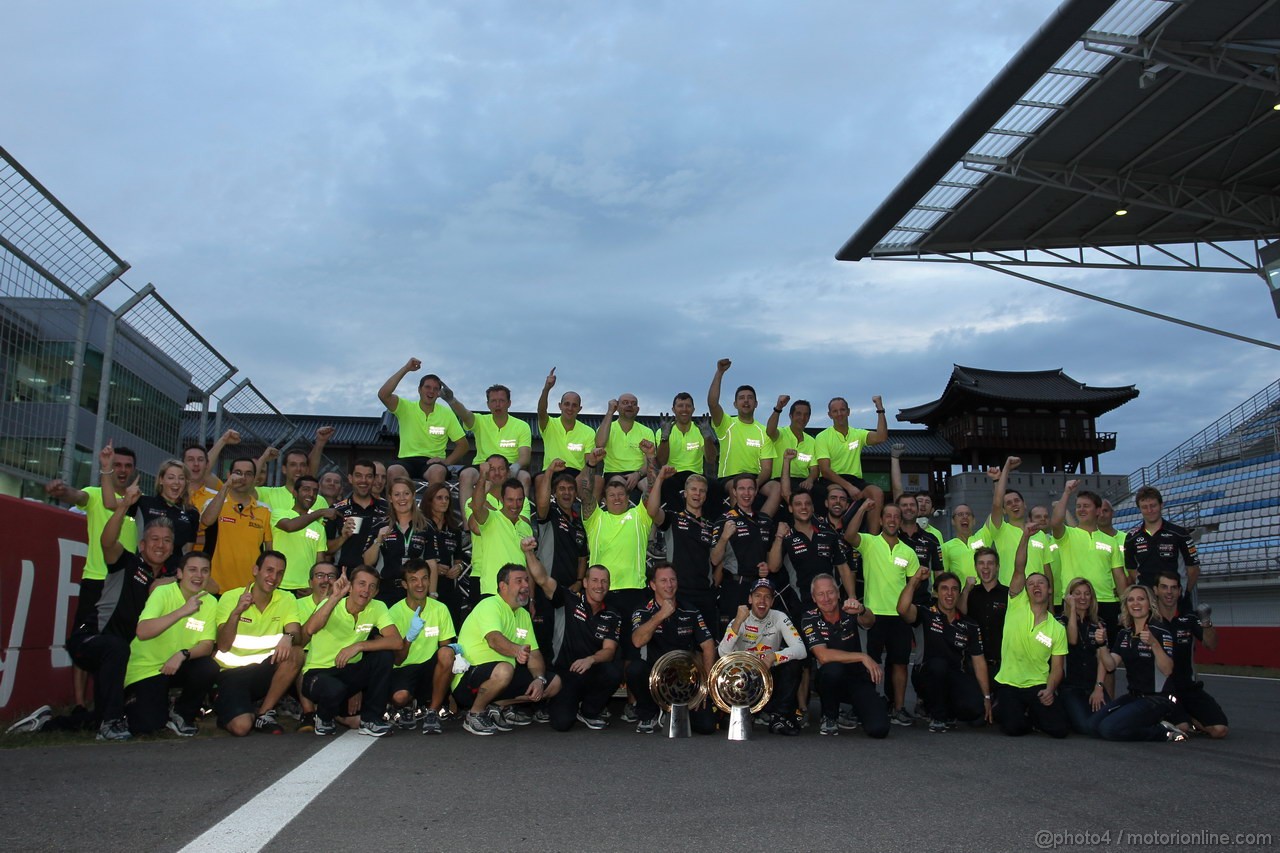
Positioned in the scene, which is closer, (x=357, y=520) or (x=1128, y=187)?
(x=357, y=520)

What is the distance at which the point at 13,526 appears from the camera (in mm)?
7281

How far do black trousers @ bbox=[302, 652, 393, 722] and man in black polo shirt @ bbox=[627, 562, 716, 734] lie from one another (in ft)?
6.83

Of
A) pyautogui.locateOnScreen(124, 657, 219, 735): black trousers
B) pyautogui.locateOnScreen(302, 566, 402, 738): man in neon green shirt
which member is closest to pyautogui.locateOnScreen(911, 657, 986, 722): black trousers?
pyautogui.locateOnScreen(302, 566, 402, 738): man in neon green shirt

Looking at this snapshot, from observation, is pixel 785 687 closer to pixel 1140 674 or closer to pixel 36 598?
pixel 1140 674

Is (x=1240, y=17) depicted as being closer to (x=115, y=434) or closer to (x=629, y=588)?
(x=629, y=588)

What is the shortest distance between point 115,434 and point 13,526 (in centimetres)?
139

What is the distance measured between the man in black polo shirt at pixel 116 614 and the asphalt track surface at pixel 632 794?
18.1 inches

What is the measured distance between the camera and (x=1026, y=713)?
8.80 m

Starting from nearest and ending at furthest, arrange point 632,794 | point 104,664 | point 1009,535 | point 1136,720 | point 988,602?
point 632,794 < point 104,664 < point 1136,720 < point 988,602 < point 1009,535

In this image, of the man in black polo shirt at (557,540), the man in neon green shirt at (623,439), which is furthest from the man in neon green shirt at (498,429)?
the man in black polo shirt at (557,540)

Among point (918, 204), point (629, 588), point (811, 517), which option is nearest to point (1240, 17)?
point (918, 204)

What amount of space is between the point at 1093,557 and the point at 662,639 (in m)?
4.76

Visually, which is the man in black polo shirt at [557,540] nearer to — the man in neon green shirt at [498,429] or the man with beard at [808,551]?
the man in neon green shirt at [498,429]

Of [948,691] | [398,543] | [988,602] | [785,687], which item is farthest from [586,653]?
[988,602]
